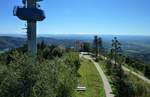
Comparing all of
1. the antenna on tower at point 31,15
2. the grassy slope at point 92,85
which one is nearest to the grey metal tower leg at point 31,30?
the antenna on tower at point 31,15

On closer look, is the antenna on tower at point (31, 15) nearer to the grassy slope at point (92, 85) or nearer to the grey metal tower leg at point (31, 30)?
the grey metal tower leg at point (31, 30)

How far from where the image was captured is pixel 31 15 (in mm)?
66438

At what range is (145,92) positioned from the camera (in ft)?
165

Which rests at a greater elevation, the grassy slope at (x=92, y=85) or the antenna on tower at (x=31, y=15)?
the antenna on tower at (x=31, y=15)

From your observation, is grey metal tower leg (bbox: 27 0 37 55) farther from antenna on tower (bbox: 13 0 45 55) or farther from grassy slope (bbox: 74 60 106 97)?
grassy slope (bbox: 74 60 106 97)

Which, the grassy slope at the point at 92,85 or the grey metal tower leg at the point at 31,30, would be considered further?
the grey metal tower leg at the point at 31,30

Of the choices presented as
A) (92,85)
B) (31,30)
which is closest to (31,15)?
(31,30)

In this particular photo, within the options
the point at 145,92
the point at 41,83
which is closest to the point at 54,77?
the point at 41,83

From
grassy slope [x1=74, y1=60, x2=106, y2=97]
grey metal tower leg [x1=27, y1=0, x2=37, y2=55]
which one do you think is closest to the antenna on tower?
grey metal tower leg [x1=27, y1=0, x2=37, y2=55]

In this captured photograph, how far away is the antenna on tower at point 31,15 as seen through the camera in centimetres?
6675

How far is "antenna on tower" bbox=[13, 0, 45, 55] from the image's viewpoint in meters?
66.8

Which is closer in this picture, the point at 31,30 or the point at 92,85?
the point at 92,85

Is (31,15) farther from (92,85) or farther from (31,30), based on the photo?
(92,85)

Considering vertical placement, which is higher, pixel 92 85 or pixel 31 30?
pixel 31 30
